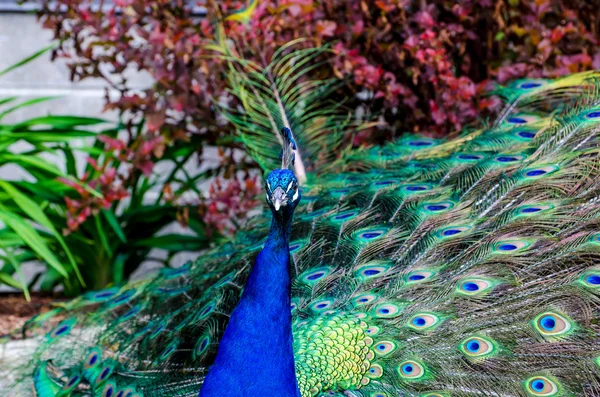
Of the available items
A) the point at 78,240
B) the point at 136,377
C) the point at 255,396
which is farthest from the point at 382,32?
the point at 255,396

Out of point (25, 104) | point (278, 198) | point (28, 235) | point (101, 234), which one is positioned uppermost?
point (278, 198)

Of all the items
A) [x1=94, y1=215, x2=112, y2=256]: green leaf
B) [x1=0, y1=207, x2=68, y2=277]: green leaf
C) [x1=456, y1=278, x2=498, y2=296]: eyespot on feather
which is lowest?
[x1=94, y1=215, x2=112, y2=256]: green leaf

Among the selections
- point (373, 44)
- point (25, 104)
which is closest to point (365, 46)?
point (373, 44)

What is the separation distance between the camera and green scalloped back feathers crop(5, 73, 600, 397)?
1898mm

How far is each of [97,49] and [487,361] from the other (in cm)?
378

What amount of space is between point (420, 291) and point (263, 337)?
0.56m

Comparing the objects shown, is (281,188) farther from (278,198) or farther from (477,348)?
(477,348)

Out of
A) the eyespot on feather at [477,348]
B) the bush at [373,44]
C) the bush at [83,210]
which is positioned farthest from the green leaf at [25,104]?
the eyespot on feather at [477,348]

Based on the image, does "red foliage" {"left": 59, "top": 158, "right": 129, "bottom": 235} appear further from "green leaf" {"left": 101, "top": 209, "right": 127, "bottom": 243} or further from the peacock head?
the peacock head

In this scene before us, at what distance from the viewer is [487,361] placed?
6.24ft

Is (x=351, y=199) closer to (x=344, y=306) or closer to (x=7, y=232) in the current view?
(x=344, y=306)

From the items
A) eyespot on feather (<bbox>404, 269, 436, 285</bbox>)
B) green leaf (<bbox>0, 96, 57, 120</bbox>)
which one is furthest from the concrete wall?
eyespot on feather (<bbox>404, 269, 436, 285</bbox>)

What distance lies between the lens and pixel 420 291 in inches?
80.3

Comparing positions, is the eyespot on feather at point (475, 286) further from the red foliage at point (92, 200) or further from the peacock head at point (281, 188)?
the red foliage at point (92, 200)
